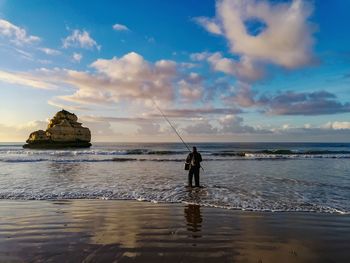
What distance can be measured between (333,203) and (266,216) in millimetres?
3699

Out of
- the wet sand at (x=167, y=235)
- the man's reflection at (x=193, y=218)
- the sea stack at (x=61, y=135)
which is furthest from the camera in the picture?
the sea stack at (x=61, y=135)

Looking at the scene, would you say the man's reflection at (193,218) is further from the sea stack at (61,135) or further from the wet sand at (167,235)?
→ the sea stack at (61,135)

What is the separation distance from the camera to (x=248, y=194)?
1372cm

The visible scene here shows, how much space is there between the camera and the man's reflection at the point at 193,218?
7.76 metres

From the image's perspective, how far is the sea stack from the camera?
82938 millimetres

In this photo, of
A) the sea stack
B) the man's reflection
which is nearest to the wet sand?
the man's reflection

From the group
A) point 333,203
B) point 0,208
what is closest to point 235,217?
point 333,203

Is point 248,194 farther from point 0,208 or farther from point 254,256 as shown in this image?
point 0,208

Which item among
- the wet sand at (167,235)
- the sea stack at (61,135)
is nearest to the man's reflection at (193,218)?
the wet sand at (167,235)

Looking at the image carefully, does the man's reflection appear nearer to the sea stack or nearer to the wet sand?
the wet sand

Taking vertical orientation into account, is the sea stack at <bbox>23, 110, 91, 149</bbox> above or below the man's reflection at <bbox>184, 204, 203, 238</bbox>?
above

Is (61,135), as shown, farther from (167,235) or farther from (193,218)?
(167,235)

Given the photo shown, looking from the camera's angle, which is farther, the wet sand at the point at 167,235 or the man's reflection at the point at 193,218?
the man's reflection at the point at 193,218

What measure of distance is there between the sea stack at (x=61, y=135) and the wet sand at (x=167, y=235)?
77141 mm
